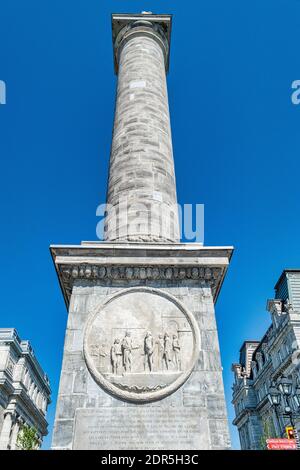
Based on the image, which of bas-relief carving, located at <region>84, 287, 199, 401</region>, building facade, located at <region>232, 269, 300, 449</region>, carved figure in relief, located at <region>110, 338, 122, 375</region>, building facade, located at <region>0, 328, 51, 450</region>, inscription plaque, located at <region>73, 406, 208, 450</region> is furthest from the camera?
building facade, located at <region>0, 328, 51, 450</region>

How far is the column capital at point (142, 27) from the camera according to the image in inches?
560

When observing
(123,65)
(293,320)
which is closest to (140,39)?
(123,65)

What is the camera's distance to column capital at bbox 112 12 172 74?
14234 millimetres

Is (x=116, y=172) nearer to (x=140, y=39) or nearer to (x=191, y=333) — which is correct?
(x=191, y=333)

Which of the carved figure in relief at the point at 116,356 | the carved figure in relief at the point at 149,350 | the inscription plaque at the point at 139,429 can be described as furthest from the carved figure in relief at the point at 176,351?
the carved figure in relief at the point at 116,356

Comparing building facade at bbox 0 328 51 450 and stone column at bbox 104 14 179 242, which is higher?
building facade at bbox 0 328 51 450

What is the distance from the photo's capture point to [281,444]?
12578mm

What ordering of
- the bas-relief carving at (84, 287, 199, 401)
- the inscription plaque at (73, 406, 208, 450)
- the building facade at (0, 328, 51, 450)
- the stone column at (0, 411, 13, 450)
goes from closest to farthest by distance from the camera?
the inscription plaque at (73, 406, 208, 450)
the bas-relief carving at (84, 287, 199, 401)
the stone column at (0, 411, 13, 450)
the building facade at (0, 328, 51, 450)

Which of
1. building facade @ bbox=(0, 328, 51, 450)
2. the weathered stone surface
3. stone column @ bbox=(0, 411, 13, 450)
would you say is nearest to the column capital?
the weathered stone surface

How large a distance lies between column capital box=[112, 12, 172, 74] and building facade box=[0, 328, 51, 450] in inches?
1235

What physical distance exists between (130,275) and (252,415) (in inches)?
1854

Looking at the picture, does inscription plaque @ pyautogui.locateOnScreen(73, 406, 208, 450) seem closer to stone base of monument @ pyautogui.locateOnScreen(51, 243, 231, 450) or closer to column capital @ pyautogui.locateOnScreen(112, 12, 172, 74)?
stone base of monument @ pyautogui.locateOnScreen(51, 243, 231, 450)

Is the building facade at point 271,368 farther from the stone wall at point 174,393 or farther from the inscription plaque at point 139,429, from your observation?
the inscription plaque at point 139,429

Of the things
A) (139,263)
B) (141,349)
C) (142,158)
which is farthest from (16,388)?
(141,349)
